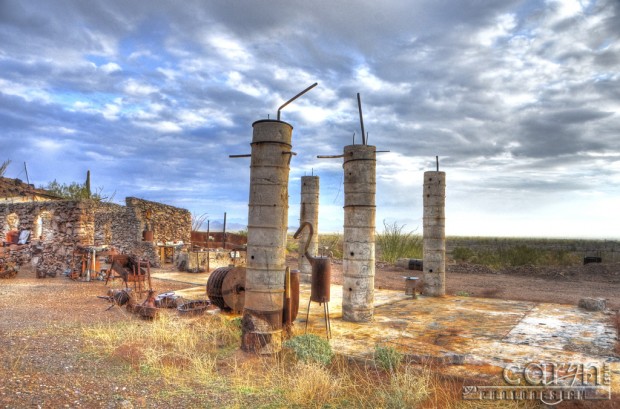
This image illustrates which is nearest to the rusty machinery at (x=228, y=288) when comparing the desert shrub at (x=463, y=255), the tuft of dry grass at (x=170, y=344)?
the tuft of dry grass at (x=170, y=344)

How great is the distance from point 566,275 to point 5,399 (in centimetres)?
1839

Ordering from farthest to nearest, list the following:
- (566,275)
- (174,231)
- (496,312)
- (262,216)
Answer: (174,231) → (566,275) → (496,312) → (262,216)

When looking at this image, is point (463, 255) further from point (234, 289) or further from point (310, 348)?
point (310, 348)

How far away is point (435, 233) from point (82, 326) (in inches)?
351

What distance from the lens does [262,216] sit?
6.40 metres

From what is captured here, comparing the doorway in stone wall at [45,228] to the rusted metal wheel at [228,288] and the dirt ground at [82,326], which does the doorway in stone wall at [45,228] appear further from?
the rusted metal wheel at [228,288]

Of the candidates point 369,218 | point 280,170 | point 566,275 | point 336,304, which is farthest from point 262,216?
point 566,275

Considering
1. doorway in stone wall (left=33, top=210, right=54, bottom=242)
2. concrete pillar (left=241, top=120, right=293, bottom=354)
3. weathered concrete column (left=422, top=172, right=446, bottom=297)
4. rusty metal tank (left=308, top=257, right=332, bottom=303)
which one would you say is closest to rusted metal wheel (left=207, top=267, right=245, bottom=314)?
rusty metal tank (left=308, top=257, right=332, bottom=303)

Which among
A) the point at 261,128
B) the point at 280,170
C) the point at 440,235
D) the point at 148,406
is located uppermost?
the point at 261,128

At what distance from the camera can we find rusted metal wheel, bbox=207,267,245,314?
27.7 ft

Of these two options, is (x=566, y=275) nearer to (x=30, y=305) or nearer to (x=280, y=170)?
(x=280, y=170)

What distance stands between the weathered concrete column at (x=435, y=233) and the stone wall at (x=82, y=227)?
40.2 ft

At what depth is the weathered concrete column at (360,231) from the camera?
8453mm

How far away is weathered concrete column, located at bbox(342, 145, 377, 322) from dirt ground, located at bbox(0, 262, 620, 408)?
421cm
